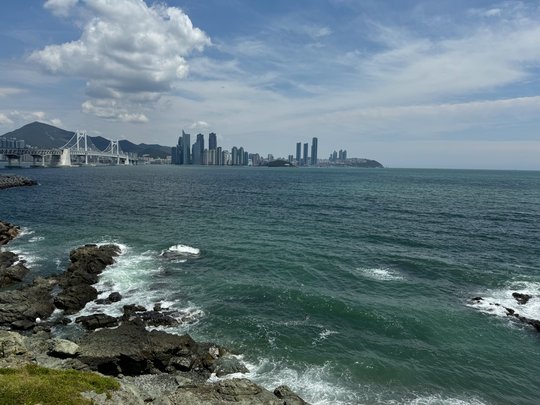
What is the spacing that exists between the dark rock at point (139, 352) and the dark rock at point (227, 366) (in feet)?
1.98

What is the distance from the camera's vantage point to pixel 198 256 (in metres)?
52.7

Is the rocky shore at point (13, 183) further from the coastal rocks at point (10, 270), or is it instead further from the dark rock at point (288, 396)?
the dark rock at point (288, 396)

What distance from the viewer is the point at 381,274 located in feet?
150

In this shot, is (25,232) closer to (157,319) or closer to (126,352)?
(157,319)

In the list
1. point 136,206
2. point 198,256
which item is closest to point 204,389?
point 198,256

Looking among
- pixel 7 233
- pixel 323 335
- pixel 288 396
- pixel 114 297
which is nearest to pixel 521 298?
pixel 323 335

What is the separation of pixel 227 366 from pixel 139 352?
6432mm

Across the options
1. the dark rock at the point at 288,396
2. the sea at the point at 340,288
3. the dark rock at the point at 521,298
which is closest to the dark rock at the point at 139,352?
the sea at the point at 340,288

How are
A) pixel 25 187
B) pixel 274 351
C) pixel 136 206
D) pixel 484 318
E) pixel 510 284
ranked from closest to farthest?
pixel 274 351
pixel 484 318
pixel 510 284
pixel 136 206
pixel 25 187

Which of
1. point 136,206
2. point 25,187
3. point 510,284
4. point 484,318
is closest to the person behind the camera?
point 484,318

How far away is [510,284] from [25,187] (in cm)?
15321

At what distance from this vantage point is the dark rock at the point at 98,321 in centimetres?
3269

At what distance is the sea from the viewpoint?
87.7 ft

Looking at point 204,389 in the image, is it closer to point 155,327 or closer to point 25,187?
point 155,327
